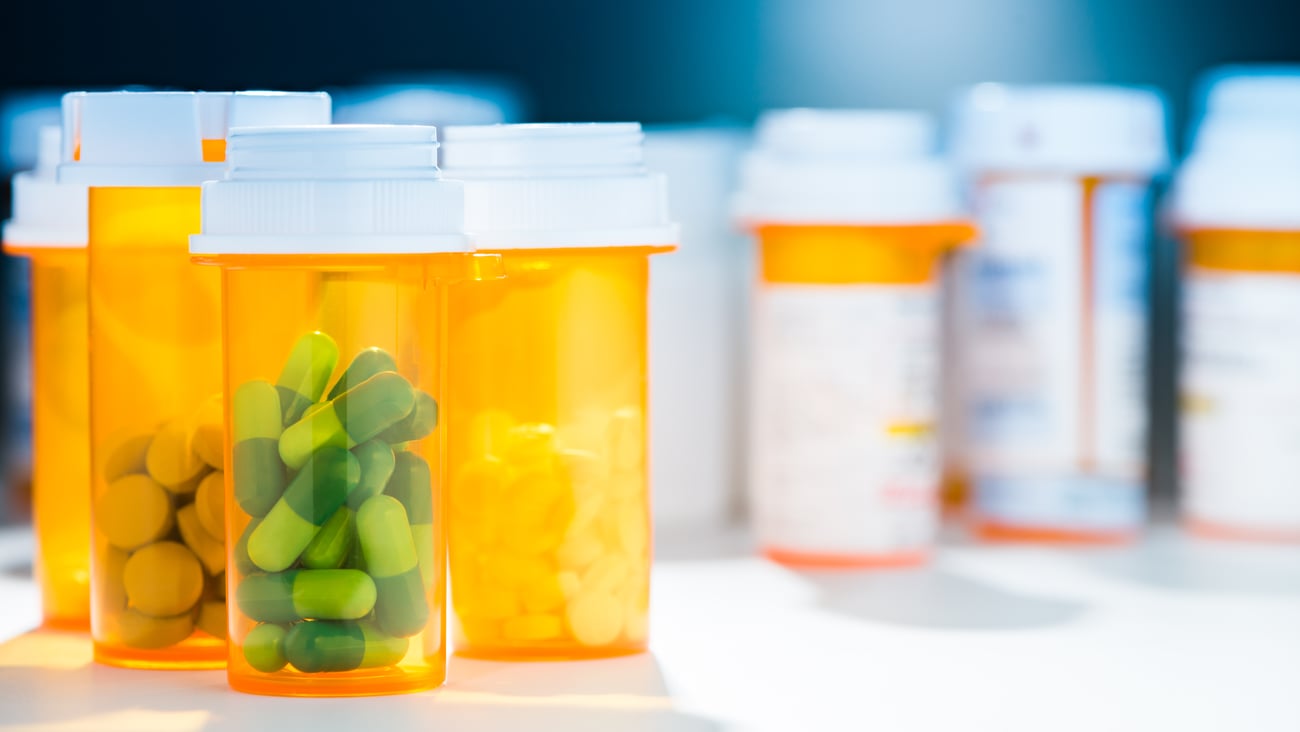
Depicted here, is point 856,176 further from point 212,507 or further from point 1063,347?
point 212,507

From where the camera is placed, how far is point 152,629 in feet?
2.14

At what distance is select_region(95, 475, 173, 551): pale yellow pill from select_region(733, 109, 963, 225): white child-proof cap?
0.36 m

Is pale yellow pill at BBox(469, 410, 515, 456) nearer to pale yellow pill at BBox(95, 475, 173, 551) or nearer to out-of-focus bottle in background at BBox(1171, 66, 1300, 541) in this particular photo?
pale yellow pill at BBox(95, 475, 173, 551)

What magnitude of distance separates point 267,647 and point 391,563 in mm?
56

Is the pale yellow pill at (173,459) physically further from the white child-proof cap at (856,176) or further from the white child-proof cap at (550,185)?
the white child-proof cap at (856,176)

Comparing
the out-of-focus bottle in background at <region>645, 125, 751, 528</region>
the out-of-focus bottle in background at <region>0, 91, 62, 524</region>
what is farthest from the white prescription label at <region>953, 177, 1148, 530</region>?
the out-of-focus bottle in background at <region>0, 91, 62, 524</region>

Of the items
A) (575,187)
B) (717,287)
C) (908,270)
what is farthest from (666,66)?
(575,187)

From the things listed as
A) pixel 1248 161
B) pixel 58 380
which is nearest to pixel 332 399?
pixel 58 380

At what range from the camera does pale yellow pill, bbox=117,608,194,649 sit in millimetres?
651

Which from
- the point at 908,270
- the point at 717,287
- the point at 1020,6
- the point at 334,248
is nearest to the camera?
the point at 334,248

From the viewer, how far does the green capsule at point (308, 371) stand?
594 millimetres

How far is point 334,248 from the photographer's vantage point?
1.91 ft

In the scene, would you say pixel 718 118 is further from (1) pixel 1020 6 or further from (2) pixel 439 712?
(2) pixel 439 712

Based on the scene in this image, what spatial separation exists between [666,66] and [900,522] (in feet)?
1.38
